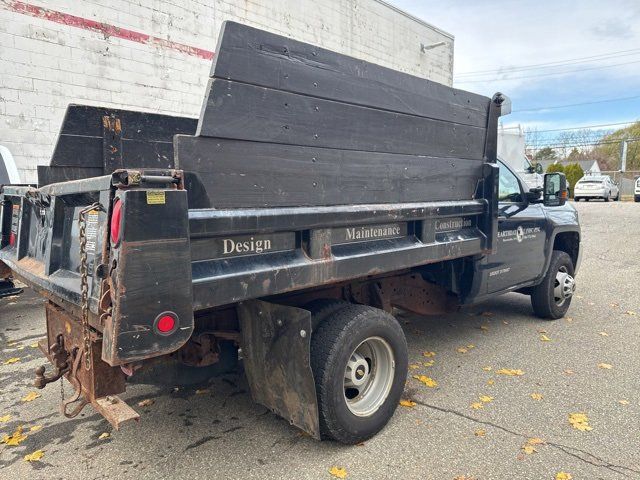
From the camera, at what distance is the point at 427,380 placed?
159 inches

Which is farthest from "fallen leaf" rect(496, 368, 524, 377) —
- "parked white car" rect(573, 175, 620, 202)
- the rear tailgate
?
"parked white car" rect(573, 175, 620, 202)

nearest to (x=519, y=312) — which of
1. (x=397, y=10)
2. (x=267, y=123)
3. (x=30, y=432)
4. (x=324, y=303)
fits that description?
(x=324, y=303)

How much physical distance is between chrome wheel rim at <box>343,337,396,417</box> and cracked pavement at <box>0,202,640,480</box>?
9.1 inches

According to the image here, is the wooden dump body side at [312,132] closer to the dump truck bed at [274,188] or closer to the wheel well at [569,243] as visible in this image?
the dump truck bed at [274,188]

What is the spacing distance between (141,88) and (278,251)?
7.22m

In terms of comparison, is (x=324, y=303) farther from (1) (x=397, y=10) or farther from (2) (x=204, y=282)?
(1) (x=397, y=10)

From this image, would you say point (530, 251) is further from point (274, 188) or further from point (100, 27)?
point (100, 27)

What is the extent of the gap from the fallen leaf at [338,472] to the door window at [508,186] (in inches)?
127

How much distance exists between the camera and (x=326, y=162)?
9.09ft

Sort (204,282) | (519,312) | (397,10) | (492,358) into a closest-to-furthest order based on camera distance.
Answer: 1. (204,282)
2. (492,358)
3. (519,312)
4. (397,10)

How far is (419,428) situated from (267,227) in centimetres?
186

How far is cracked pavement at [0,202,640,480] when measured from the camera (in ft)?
9.23

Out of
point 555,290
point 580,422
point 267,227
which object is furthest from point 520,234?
point 267,227

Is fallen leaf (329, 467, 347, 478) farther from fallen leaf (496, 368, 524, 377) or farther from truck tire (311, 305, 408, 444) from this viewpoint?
fallen leaf (496, 368, 524, 377)
